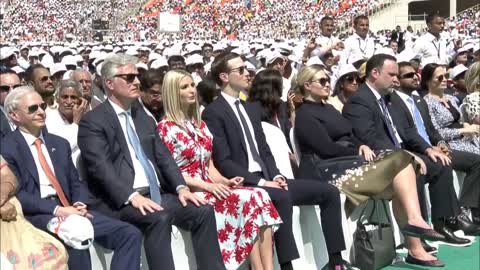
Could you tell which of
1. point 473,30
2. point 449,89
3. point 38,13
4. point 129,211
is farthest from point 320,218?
point 38,13

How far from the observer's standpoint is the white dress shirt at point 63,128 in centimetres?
516

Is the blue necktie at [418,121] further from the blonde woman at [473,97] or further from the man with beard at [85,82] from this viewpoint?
the man with beard at [85,82]

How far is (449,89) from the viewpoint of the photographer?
8.32 metres

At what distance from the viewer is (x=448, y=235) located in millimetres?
6500

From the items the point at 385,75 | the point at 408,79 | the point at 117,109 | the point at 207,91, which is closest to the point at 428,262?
the point at 385,75

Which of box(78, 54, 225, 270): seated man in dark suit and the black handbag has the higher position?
box(78, 54, 225, 270): seated man in dark suit

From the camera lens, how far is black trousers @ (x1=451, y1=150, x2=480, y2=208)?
696 cm

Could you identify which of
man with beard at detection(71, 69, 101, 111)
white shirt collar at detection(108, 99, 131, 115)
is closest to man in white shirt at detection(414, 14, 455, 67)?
man with beard at detection(71, 69, 101, 111)

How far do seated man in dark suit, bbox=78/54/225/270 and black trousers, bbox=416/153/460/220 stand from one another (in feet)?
8.04

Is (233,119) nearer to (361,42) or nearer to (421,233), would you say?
(421,233)

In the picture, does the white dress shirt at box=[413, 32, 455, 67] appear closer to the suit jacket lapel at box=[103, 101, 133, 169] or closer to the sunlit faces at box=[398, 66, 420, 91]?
the sunlit faces at box=[398, 66, 420, 91]

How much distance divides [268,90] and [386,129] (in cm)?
102

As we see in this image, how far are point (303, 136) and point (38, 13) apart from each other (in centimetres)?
3547

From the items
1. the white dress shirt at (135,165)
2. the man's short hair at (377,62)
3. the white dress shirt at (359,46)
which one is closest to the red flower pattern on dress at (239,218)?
the white dress shirt at (135,165)
